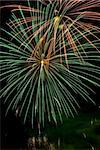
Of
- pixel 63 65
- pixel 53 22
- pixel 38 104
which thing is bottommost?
pixel 38 104

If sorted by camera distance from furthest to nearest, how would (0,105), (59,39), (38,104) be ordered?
(0,105)
(38,104)
(59,39)

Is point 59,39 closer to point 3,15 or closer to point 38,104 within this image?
point 38,104

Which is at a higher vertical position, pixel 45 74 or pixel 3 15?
pixel 3 15

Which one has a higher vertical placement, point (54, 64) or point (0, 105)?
point (54, 64)

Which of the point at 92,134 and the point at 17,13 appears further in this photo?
the point at 17,13

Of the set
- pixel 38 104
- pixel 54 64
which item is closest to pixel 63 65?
pixel 54 64

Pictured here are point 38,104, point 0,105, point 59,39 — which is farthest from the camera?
point 0,105

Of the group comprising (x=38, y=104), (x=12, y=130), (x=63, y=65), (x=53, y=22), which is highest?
(x=53, y=22)

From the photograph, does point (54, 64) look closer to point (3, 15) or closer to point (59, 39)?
point (59, 39)

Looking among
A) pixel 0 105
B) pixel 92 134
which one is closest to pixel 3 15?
pixel 0 105
